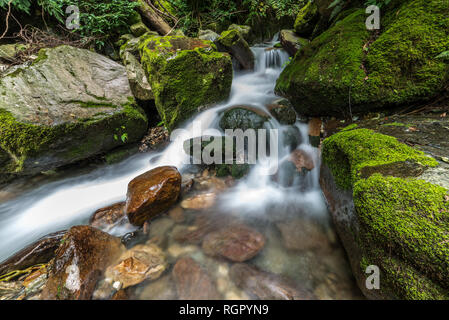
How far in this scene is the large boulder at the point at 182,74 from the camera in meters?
3.68

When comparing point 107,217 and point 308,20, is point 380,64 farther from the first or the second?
point 107,217

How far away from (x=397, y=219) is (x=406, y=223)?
0.05 m

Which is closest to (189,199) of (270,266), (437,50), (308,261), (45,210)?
(270,266)

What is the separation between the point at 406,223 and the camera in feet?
3.78

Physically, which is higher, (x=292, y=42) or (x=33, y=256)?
(x=292, y=42)

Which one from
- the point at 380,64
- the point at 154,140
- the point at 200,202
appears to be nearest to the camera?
the point at 380,64

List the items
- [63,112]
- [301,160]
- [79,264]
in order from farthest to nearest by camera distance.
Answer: [301,160], [63,112], [79,264]

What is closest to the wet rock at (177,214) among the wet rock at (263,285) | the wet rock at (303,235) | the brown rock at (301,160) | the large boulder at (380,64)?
the wet rock at (263,285)

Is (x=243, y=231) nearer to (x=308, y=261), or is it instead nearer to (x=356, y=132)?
(x=308, y=261)

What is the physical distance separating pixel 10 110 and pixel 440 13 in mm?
7228

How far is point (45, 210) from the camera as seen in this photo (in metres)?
3.28

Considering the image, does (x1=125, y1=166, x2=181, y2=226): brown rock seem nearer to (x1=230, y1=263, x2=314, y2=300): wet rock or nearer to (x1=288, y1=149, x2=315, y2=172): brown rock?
(x1=230, y1=263, x2=314, y2=300): wet rock

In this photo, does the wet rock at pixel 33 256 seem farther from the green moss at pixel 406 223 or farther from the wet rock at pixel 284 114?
the wet rock at pixel 284 114

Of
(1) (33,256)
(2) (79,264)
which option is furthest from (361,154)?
(1) (33,256)
